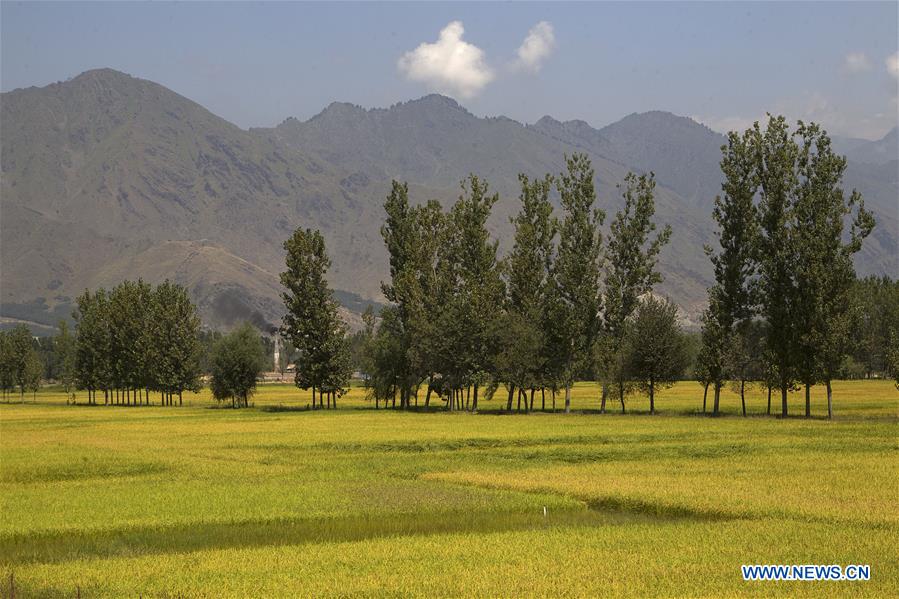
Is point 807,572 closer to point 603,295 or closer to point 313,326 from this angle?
point 603,295

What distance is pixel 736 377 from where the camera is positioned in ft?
305

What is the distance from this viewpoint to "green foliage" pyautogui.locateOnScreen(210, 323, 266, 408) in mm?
126938

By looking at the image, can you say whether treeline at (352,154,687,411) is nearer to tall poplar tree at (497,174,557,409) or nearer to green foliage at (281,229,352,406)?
tall poplar tree at (497,174,557,409)

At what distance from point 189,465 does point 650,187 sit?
6816cm

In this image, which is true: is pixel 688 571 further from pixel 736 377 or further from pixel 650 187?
pixel 650 187

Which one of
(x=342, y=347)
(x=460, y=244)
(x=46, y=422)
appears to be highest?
(x=460, y=244)

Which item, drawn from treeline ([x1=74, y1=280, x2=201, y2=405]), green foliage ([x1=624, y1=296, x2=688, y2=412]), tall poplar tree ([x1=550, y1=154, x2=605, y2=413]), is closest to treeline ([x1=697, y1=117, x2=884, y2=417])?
green foliage ([x1=624, y1=296, x2=688, y2=412])

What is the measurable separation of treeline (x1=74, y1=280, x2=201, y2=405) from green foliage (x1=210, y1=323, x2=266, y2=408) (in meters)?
14.6

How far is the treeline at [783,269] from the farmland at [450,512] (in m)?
16.7

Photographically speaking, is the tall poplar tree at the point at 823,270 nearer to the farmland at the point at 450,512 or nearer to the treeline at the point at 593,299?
the treeline at the point at 593,299

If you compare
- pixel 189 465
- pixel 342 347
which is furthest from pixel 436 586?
pixel 342 347

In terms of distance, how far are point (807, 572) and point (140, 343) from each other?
12932 centimetres

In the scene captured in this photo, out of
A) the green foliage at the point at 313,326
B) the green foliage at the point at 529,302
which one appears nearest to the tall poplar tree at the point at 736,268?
the green foliage at the point at 529,302

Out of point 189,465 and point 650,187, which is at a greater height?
point 650,187
